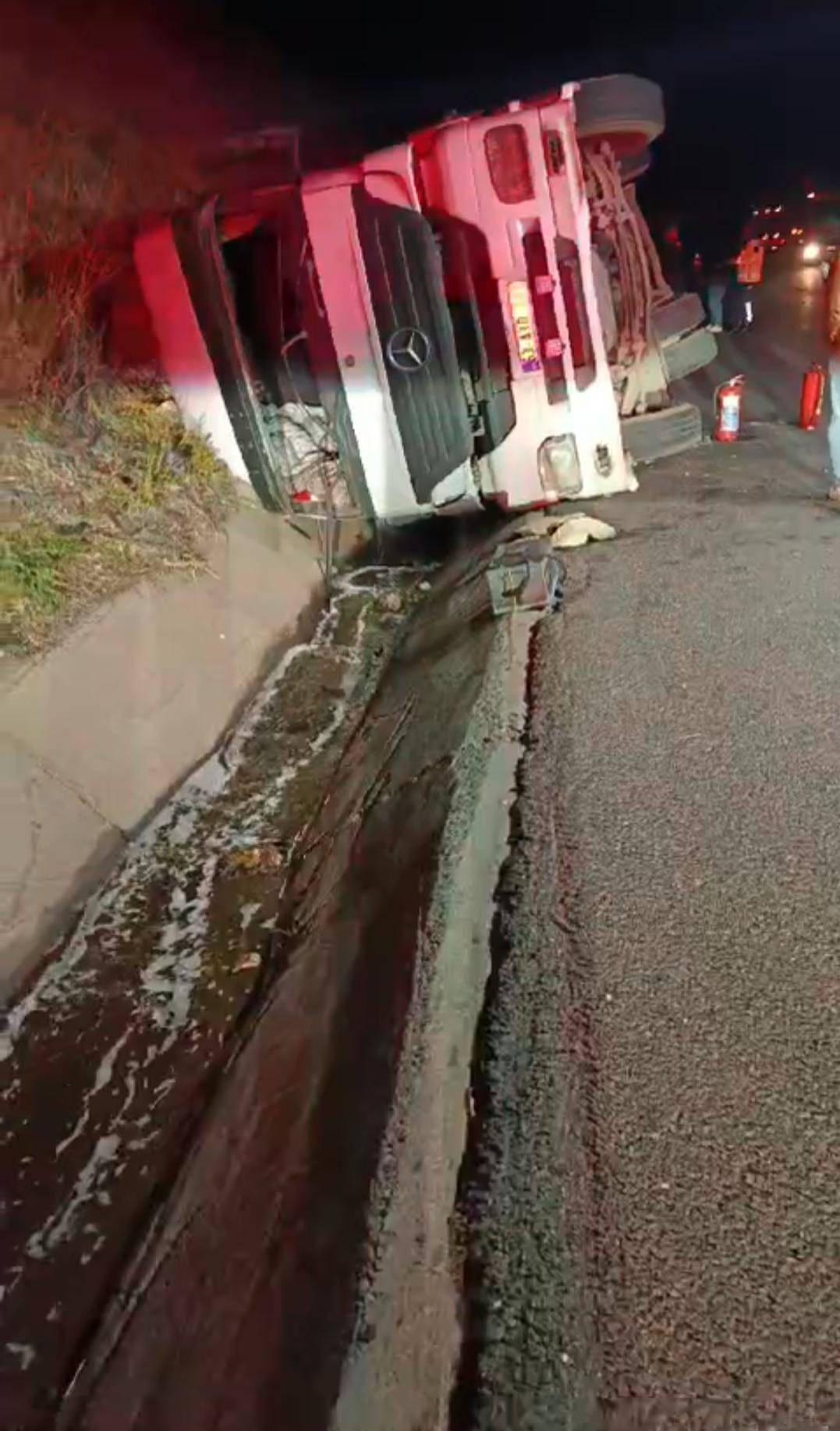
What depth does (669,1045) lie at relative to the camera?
8.36 ft

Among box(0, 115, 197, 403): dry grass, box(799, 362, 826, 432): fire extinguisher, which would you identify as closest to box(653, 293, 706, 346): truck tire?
box(799, 362, 826, 432): fire extinguisher

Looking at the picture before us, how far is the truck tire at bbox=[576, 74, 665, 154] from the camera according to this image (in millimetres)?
6277

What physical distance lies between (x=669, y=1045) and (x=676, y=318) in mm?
6226

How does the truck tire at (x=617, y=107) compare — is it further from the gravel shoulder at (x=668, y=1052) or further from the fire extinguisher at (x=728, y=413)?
the gravel shoulder at (x=668, y=1052)

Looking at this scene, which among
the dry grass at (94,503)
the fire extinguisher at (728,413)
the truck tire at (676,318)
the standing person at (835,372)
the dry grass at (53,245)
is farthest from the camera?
the fire extinguisher at (728,413)

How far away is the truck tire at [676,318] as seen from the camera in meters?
7.34

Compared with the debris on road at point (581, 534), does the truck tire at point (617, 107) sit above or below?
above

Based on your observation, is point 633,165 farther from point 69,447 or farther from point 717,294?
point 717,294

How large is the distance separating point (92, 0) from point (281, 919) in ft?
41.9

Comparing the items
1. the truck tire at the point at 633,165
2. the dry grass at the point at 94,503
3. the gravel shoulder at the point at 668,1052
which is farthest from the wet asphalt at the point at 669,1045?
the truck tire at the point at 633,165

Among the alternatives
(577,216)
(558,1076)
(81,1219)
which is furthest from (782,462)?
(81,1219)

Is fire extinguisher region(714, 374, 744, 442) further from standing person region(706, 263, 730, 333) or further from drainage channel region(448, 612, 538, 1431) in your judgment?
standing person region(706, 263, 730, 333)

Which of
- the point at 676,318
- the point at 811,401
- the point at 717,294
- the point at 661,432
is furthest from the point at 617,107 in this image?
the point at 717,294

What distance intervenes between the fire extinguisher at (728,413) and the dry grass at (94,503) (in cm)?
409
